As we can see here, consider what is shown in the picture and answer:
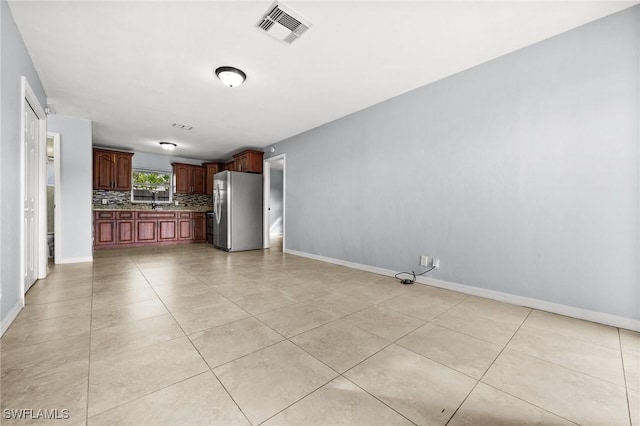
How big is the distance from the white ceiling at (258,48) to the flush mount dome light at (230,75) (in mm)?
74

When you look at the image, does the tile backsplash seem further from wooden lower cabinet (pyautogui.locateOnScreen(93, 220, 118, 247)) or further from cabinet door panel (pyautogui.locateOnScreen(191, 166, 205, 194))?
wooden lower cabinet (pyautogui.locateOnScreen(93, 220, 118, 247))

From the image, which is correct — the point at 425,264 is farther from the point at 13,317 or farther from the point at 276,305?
the point at 13,317

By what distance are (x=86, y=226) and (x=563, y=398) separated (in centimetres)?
622

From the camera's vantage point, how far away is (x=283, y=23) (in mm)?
2176

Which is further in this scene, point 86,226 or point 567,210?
point 86,226

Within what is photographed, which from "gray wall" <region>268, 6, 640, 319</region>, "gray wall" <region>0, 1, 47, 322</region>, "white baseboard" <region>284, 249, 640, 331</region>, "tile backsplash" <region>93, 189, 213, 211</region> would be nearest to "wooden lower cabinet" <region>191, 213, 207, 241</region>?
"tile backsplash" <region>93, 189, 213, 211</region>

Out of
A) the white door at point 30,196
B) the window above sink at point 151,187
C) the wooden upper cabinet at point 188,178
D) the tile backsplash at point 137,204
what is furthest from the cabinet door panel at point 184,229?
the white door at point 30,196

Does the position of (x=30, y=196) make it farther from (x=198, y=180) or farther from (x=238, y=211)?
(x=198, y=180)

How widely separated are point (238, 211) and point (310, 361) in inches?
188

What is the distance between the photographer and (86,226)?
4.46m

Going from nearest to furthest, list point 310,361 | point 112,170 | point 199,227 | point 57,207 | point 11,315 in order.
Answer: point 310,361
point 11,315
point 57,207
point 112,170
point 199,227

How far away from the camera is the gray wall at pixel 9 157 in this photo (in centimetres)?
192

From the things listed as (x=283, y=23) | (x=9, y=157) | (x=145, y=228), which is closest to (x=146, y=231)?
(x=145, y=228)

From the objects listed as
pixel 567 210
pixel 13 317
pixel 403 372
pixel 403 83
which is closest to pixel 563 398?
pixel 403 372
